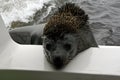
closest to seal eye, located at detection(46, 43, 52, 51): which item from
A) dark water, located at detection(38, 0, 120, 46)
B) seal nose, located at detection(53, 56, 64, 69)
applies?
seal nose, located at detection(53, 56, 64, 69)

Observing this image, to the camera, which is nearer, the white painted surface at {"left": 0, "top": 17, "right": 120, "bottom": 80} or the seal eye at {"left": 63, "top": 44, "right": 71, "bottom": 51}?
the white painted surface at {"left": 0, "top": 17, "right": 120, "bottom": 80}

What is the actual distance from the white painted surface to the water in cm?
259

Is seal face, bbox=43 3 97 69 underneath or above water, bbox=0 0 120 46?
above

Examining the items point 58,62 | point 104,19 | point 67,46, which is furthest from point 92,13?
point 58,62

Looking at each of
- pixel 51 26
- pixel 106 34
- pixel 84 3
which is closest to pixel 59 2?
pixel 84 3

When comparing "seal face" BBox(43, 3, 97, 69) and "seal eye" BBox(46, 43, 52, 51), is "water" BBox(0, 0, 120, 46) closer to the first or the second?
"seal face" BBox(43, 3, 97, 69)

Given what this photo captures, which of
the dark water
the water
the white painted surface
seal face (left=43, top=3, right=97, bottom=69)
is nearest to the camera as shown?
the white painted surface

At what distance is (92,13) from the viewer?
20.4 feet

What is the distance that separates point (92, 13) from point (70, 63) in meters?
4.15

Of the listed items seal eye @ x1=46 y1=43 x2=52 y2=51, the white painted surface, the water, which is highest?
seal eye @ x1=46 y1=43 x2=52 y2=51

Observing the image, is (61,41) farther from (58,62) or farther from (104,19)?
(104,19)

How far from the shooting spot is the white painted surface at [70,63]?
2.03 m

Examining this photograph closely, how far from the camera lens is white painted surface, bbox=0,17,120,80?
203 centimetres

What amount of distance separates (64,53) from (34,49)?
245 millimetres
